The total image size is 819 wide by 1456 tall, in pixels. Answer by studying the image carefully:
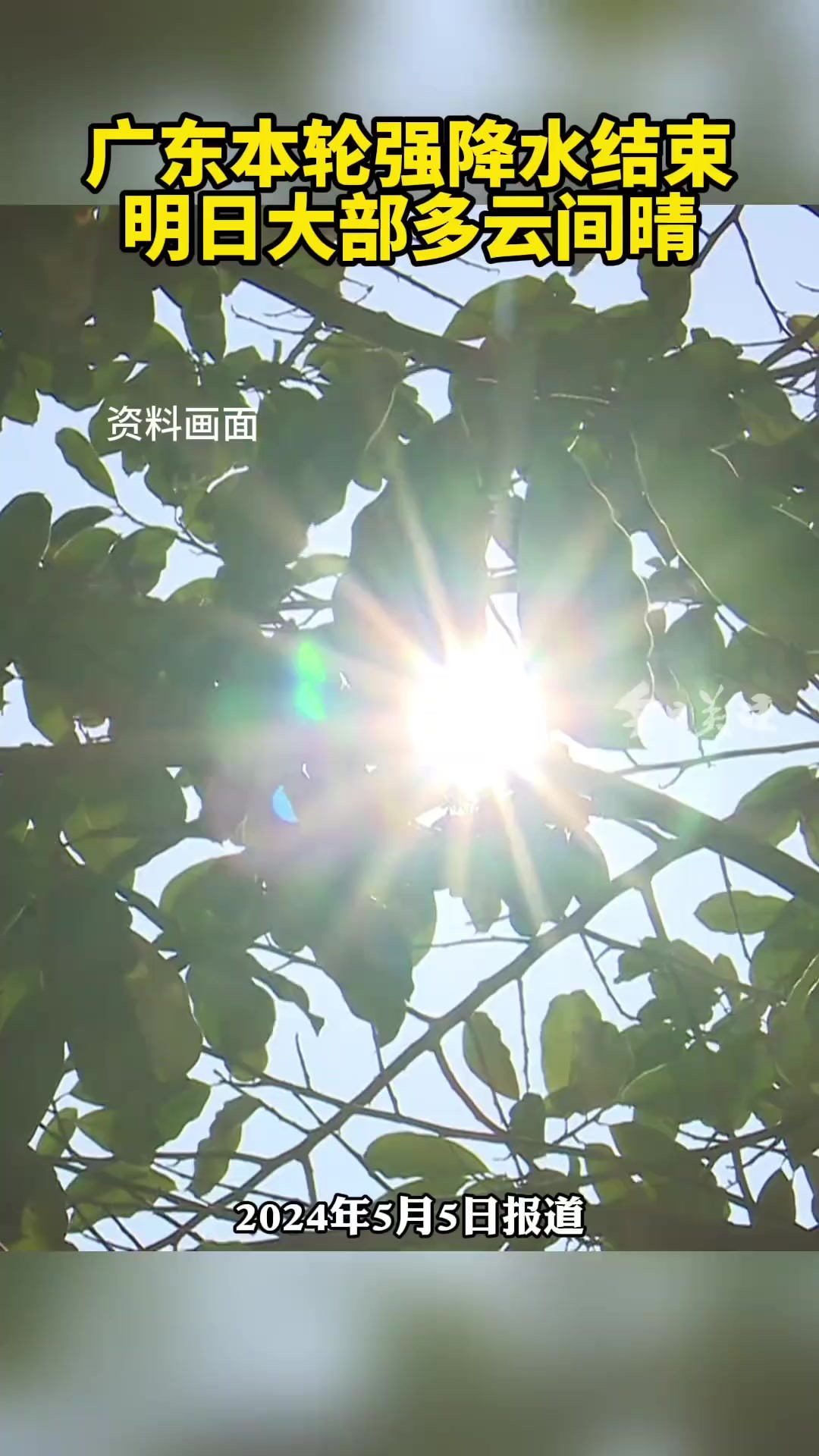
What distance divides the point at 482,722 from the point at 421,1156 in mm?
377

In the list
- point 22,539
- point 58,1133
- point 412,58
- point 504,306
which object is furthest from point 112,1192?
point 412,58

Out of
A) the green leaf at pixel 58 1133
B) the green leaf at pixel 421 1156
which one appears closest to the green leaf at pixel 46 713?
the green leaf at pixel 58 1133

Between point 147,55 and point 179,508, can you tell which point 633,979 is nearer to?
point 179,508

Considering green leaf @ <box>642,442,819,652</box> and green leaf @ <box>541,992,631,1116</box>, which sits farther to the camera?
green leaf @ <box>541,992,631,1116</box>

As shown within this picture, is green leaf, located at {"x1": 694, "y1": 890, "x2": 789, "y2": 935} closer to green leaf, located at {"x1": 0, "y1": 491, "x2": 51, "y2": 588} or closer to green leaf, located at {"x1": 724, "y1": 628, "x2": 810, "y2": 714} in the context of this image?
green leaf, located at {"x1": 724, "y1": 628, "x2": 810, "y2": 714}

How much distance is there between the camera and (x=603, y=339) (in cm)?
98

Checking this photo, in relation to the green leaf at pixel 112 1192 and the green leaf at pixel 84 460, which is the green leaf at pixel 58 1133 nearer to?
the green leaf at pixel 112 1192

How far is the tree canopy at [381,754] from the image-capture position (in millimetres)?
923

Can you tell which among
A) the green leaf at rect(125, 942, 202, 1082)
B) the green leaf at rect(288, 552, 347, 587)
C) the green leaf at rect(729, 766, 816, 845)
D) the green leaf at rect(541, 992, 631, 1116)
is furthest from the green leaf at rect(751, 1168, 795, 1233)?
the green leaf at rect(288, 552, 347, 587)

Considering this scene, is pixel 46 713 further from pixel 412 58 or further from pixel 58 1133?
pixel 412 58

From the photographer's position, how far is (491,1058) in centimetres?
102

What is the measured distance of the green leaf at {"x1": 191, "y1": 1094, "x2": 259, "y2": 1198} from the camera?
1.02 meters

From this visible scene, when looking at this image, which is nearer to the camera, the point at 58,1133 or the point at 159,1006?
the point at 159,1006

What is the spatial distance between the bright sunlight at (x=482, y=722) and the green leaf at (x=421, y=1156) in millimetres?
302
